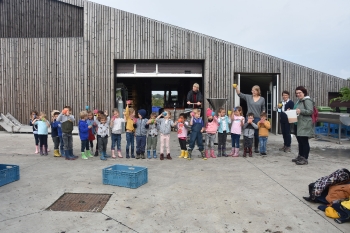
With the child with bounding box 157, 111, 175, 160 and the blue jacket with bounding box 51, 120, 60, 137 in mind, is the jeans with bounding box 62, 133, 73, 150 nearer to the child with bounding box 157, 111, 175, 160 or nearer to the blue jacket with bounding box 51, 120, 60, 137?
the blue jacket with bounding box 51, 120, 60, 137

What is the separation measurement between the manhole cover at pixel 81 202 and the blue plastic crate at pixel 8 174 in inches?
51.8

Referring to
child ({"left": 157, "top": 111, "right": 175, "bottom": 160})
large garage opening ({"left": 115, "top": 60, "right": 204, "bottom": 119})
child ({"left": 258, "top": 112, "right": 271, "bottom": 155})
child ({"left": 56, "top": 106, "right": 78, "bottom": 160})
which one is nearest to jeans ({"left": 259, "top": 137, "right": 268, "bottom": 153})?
child ({"left": 258, "top": 112, "right": 271, "bottom": 155})

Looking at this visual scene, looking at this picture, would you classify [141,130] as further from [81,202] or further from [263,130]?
[81,202]

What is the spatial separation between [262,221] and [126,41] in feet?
40.7

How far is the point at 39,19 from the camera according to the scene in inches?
606

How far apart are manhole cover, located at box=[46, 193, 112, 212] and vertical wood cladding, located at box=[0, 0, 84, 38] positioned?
1184 cm

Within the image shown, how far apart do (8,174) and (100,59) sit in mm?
10080

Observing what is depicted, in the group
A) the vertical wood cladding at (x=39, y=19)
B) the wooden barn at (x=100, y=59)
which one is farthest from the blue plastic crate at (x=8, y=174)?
the vertical wood cladding at (x=39, y=19)

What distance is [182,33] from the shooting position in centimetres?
1477

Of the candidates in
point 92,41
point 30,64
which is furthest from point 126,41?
point 30,64

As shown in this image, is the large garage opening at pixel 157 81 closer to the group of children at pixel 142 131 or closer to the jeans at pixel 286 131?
the group of children at pixel 142 131

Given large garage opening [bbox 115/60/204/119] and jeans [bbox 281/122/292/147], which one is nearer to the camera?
jeans [bbox 281/122/292/147]

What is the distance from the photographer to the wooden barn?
14766mm

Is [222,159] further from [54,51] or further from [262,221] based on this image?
[54,51]
